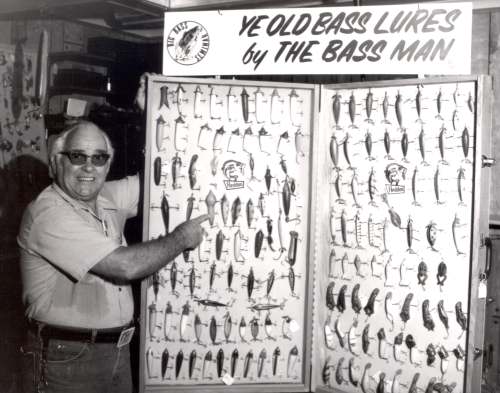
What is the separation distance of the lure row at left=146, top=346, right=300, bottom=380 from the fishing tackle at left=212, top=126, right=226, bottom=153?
4.53ft

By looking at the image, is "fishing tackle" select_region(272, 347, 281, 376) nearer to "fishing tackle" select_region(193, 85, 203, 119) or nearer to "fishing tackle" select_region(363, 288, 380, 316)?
"fishing tackle" select_region(363, 288, 380, 316)

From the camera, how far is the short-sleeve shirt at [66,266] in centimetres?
286

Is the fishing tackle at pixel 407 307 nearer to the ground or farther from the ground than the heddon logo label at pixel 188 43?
nearer to the ground

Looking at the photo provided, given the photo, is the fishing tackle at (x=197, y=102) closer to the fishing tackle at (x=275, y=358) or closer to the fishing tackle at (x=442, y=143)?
the fishing tackle at (x=442, y=143)

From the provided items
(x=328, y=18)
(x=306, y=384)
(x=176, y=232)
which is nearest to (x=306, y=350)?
(x=306, y=384)

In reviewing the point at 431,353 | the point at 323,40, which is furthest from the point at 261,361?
the point at 323,40

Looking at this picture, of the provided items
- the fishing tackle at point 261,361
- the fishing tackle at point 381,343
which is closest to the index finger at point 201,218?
the fishing tackle at point 261,361

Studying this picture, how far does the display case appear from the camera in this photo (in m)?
3.22

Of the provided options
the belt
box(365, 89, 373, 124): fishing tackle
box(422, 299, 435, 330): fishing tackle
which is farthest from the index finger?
box(422, 299, 435, 330): fishing tackle

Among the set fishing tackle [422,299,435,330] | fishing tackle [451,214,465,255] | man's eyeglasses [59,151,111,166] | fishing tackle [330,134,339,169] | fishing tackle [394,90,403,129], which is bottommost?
fishing tackle [422,299,435,330]

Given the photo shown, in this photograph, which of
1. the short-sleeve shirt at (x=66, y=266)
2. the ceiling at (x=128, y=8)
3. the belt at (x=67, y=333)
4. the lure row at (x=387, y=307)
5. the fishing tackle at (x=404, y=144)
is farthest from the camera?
the ceiling at (x=128, y=8)

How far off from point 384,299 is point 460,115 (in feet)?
4.13

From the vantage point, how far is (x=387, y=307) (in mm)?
3260

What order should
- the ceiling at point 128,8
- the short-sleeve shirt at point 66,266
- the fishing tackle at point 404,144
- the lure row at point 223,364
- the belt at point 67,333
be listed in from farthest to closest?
the ceiling at point 128,8, the lure row at point 223,364, the fishing tackle at point 404,144, the belt at point 67,333, the short-sleeve shirt at point 66,266
